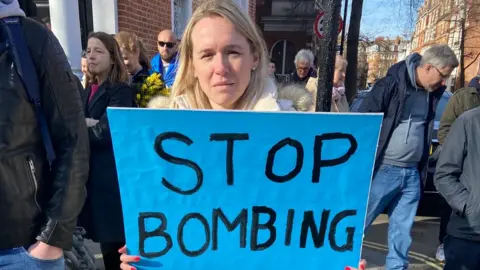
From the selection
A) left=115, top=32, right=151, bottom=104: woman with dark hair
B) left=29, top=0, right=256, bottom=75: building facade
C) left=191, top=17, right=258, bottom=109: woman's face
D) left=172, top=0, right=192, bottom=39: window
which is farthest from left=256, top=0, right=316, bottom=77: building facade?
left=191, top=17, right=258, bottom=109: woman's face

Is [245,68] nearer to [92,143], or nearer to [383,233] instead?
[92,143]

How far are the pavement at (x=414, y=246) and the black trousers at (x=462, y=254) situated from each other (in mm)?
1309

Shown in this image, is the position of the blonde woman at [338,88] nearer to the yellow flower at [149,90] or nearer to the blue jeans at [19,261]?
the yellow flower at [149,90]

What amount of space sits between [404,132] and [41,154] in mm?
2740

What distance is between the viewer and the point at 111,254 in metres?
2.98

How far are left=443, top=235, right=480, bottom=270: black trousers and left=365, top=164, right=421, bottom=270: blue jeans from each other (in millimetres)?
776

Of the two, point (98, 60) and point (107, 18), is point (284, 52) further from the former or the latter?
point (98, 60)

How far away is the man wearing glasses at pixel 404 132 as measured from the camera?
127 inches

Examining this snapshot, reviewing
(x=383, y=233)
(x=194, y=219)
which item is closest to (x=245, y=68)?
(x=194, y=219)

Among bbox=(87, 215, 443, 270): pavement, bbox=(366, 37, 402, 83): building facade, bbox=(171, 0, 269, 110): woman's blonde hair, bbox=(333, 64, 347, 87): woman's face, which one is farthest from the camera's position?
bbox=(366, 37, 402, 83): building facade

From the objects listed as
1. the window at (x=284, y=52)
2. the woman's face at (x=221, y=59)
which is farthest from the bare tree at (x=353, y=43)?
the window at (x=284, y=52)

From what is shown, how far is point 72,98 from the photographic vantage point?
59.9 inches

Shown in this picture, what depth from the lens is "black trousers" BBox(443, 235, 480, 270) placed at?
245 centimetres

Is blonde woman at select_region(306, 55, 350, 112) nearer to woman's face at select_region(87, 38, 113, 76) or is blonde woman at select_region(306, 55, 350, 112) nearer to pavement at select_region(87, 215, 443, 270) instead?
pavement at select_region(87, 215, 443, 270)
